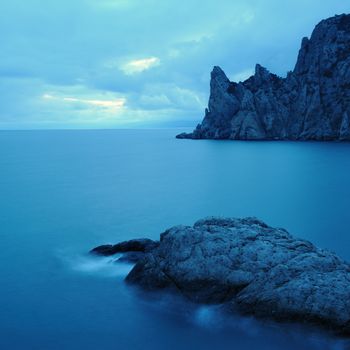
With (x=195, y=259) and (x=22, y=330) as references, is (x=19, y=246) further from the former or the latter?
(x=195, y=259)

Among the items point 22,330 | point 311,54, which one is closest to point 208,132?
point 311,54

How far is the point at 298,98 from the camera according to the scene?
130 metres

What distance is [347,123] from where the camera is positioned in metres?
115

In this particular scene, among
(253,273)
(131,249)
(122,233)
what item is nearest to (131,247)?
(131,249)

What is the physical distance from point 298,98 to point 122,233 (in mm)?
116387

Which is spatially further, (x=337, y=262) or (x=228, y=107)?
(x=228, y=107)

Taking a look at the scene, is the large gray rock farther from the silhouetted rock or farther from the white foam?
the silhouetted rock

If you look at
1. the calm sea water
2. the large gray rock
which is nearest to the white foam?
the calm sea water

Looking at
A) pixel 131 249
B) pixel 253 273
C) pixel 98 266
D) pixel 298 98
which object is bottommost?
pixel 98 266

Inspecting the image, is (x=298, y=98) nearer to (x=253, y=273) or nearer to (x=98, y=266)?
(x=98, y=266)

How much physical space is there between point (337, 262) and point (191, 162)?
63.1m

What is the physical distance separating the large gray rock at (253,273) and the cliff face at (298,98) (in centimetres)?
11104

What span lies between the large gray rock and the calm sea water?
62 centimetres

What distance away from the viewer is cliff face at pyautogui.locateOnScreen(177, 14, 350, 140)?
121438 mm
